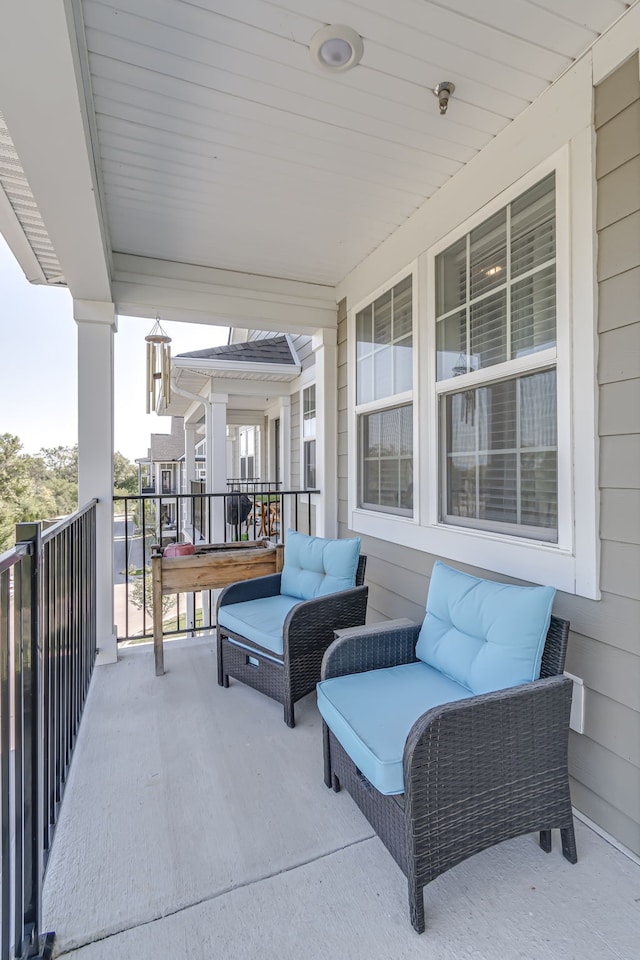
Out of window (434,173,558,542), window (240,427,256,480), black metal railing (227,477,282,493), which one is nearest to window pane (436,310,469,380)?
window (434,173,558,542)

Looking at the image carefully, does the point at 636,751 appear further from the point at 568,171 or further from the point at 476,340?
the point at 568,171

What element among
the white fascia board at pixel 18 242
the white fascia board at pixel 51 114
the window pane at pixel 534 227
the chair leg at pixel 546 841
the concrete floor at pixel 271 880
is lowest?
the concrete floor at pixel 271 880

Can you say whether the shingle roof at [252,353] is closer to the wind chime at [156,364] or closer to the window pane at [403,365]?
the wind chime at [156,364]

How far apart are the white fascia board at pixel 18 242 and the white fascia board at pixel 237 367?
80.7 inches

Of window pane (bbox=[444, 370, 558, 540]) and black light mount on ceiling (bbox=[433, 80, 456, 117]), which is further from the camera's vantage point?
window pane (bbox=[444, 370, 558, 540])

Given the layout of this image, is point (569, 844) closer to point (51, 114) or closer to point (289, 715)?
point (289, 715)

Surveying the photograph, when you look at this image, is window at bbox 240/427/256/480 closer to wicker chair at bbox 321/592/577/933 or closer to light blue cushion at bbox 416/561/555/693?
light blue cushion at bbox 416/561/555/693

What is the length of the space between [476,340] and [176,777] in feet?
8.40

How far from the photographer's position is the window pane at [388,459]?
2.99 metres

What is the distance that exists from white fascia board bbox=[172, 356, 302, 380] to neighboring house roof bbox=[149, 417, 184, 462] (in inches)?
472

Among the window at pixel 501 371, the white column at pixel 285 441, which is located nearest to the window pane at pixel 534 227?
the window at pixel 501 371

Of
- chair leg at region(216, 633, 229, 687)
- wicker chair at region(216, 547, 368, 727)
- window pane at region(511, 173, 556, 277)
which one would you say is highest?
window pane at region(511, 173, 556, 277)

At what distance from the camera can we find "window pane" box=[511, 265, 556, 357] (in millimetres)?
1922

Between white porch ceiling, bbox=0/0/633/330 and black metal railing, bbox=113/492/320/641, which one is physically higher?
white porch ceiling, bbox=0/0/633/330
